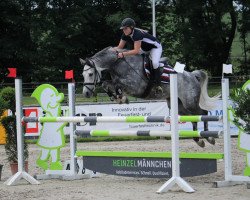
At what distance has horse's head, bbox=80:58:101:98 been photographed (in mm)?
7809

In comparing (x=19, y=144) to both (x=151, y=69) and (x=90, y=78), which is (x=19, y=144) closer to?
(x=90, y=78)

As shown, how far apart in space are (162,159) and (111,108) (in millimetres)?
8001

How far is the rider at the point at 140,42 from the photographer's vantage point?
7.81 meters

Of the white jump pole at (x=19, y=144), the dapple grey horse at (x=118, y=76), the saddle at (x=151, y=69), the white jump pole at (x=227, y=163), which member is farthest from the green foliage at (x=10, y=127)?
the white jump pole at (x=227, y=163)

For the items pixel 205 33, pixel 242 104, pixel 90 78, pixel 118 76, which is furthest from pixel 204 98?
pixel 205 33

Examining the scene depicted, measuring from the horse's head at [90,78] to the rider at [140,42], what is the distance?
0.39 metres

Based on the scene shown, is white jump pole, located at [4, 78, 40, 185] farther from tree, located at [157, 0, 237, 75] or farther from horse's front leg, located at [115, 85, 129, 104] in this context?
tree, located at [157, 0, 237, 75]

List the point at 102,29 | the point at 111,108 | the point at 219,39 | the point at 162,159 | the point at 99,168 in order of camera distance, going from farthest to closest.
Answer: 1. the point at 102,29
2. the point at 219,39
3. the point at 111,108
4. the point at 99,168
5. the point at 162,159

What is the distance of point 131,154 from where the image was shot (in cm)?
747

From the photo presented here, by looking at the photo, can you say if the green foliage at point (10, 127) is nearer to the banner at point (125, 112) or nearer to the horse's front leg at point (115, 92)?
the horse's front leg at point (115, 92)

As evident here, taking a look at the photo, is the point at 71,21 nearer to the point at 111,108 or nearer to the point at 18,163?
the point at 111,108

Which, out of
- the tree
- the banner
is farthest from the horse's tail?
the tree

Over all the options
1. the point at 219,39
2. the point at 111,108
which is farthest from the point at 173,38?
the point at 111,108

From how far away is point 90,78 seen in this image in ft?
25.7
